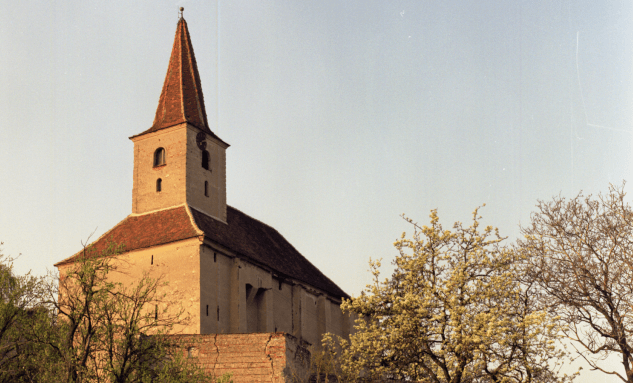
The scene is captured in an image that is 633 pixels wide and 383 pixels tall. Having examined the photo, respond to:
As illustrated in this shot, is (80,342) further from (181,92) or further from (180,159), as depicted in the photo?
(181,92)

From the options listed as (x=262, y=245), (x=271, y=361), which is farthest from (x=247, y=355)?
(x=262, y=245)

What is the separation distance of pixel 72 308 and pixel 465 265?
40.9 ft

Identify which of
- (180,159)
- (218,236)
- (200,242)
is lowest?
(200,242)

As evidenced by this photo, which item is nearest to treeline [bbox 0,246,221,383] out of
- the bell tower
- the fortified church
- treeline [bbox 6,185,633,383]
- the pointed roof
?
treeline [bbox 6,185,633,383]

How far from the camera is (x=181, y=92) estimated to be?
41875 mm

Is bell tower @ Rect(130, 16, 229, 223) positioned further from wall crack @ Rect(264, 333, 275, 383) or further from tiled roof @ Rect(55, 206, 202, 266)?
wall crack @ Rect(264, 333, 275, 383)

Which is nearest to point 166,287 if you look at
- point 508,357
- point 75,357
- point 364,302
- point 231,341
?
point 231,341

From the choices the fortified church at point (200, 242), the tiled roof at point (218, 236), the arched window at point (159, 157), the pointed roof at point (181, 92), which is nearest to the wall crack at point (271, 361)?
the fortified church at point (200, 242)

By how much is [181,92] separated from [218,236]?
1018 centimetres

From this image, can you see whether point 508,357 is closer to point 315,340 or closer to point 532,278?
point 532,278

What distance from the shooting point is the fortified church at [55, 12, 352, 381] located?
3422 cm

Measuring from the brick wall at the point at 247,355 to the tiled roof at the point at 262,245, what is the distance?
10052 millimetres

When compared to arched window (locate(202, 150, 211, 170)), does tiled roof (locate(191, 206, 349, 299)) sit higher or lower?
lower

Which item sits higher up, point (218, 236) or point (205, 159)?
point (205, 159)
